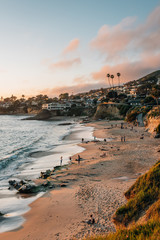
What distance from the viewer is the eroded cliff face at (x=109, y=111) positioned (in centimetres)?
8831

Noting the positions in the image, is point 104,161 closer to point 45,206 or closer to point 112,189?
point 112,189

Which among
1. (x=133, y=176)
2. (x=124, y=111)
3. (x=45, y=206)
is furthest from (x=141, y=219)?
(x=124, y=111)

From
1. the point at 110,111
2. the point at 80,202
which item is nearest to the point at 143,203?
the point at 80,202

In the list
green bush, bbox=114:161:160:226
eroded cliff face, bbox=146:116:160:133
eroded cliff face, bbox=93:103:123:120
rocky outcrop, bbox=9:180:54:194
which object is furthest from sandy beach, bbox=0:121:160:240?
eroded cliff face, bbox=93:103:123:120

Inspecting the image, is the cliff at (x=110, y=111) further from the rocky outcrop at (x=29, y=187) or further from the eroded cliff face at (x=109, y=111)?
the rocky outcrop at (x=29, y=187)

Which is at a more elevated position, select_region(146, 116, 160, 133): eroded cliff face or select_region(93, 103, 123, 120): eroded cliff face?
select_region(93, 103, 123, 120): eroded cliff face

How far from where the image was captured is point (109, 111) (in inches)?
3669

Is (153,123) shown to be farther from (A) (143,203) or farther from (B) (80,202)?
(A) (143,203)

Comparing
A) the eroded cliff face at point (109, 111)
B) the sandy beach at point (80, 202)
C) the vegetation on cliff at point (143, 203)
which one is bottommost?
the sandy beach at point (80, 202)

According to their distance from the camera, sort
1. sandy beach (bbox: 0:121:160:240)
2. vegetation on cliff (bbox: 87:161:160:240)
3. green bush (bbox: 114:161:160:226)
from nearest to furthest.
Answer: vegetation on cliff (bbox: 87:161:160:240) < green bush (bbox: 114:161:160:226) < sandy beach (bbox: 0:121:160:240)

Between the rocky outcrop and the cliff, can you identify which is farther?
the cliff

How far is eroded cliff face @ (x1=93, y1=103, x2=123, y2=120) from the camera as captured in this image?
88312 millimetres

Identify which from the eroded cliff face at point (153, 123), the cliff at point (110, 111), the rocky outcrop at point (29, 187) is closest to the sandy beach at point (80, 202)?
the rocky outcrop at point (29, 187)

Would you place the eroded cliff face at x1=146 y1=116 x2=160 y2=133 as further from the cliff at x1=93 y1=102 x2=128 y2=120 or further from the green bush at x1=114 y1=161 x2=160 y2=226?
the cliff at x1=93 y1=102 x2=128 y2=120
